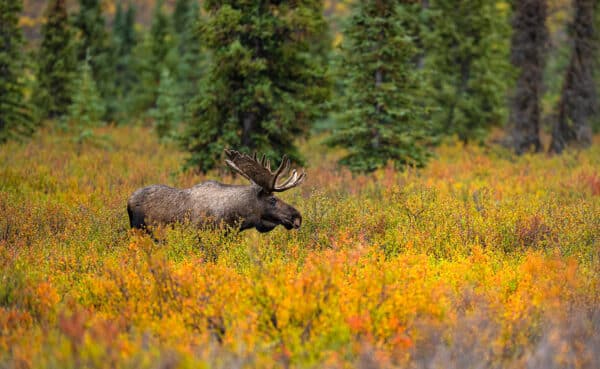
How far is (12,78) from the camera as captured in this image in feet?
68.6

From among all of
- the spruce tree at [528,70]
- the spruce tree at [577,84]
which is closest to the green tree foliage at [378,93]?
the spruce tree at [528,70]

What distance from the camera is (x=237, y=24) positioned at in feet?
44.6

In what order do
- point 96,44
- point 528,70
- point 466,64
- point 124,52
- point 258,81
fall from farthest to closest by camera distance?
point 124,52 → point 96,44 → point 466,64 → point 528,70 → point 258,81

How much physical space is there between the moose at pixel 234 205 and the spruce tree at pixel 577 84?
17.3m

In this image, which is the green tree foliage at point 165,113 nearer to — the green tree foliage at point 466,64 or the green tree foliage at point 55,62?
the green tree foliage at point 55,62

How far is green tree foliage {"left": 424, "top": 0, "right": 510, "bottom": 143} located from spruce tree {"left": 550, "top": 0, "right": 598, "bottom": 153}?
2.69m

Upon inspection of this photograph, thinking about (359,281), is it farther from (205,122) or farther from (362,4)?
(362,4)

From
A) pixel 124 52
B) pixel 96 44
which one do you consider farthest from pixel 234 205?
pixel 124 52

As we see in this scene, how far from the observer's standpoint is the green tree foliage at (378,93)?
1515cm

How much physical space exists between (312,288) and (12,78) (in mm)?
20379

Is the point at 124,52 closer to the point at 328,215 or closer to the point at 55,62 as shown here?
the point at 55,62

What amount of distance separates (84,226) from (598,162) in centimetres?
1678

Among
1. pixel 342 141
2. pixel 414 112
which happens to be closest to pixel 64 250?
pixel 342 141

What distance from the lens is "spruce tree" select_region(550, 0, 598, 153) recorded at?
22000 millimetres
